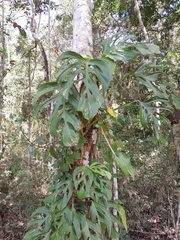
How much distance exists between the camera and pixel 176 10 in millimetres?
3246

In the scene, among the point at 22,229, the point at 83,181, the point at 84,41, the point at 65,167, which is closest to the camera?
the point at 83,181

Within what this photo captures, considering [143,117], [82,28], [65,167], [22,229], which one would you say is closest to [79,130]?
[65,167]

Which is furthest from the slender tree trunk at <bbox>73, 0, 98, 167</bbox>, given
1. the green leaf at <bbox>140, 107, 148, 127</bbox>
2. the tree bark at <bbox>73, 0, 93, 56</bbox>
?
the green leaf at <bbox>140, 107, 148, 127</bbox>

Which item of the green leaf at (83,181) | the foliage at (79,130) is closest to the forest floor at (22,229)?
the foliage at (79,130)

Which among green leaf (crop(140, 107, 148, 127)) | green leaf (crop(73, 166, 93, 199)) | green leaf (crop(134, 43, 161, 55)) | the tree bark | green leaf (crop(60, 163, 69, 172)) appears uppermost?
the tree bark

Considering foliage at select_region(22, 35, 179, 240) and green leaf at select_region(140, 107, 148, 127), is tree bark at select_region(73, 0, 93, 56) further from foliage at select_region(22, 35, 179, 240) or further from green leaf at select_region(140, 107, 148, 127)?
green leaf at select_region(140, 107, 148, 127)

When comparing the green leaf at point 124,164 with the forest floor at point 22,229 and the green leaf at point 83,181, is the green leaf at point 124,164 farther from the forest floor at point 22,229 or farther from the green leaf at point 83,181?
the forest floor at point 22,229

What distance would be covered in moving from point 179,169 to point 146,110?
2.02 m

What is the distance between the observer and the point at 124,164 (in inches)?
48.7

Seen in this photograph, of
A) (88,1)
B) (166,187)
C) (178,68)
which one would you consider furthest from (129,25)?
(166,187)

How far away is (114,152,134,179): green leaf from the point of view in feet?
3.98

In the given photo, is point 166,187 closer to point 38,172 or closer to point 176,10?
point 38,172

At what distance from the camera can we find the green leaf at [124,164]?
3.98ft

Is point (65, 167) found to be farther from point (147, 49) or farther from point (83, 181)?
point (147, 49)
